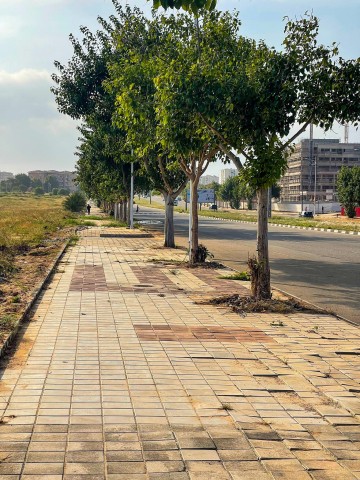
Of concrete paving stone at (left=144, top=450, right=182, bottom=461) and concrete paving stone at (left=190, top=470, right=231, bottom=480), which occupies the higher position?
concrete paving stone at (left=144, top=450, right=182, bottom=461)

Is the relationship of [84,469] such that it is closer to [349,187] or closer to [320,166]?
[349,187]

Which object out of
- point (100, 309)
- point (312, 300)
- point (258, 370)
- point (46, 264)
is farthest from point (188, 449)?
point (46, 264)

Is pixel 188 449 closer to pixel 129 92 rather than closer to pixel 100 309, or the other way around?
pixel 100 309

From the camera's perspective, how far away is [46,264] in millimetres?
15562

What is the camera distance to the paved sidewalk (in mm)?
3818

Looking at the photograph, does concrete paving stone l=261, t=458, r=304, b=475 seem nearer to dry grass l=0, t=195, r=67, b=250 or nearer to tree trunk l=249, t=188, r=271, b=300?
tree trunk l=249, t=188, r=271, b=300

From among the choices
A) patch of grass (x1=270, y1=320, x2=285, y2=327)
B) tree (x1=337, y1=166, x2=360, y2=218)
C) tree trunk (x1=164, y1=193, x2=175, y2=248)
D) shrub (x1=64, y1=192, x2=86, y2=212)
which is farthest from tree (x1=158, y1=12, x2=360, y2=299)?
shrub (x1=64, y1=192, x2=86, y2=212)

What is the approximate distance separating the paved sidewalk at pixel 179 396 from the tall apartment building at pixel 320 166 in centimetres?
12312

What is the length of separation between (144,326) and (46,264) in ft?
26.6

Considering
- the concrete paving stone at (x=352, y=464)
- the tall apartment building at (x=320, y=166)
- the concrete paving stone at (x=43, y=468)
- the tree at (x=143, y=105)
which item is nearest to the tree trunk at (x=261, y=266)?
the tree at (x=143, y=105)

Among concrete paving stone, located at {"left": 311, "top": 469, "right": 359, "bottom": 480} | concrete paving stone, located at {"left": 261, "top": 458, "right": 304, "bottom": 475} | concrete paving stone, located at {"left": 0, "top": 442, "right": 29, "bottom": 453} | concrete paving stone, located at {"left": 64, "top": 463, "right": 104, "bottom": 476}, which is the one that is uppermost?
concrete paving stone, located at {"left": 0, "top": 442, "right": 29, "bottom": 453}

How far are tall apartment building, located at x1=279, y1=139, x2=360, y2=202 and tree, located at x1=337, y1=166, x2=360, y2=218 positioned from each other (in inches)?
2858

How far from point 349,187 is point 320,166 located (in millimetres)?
82195

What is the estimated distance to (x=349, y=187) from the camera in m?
54.2
